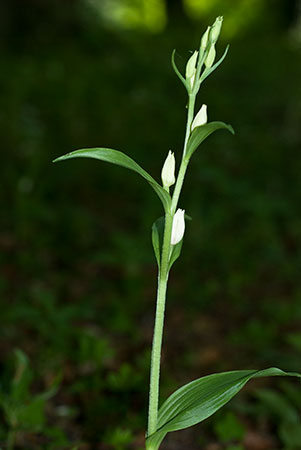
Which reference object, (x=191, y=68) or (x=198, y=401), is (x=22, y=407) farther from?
(x=191, y=68)

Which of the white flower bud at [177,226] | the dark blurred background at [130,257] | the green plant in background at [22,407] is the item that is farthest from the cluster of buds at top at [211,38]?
the green plant in background at [22,407]

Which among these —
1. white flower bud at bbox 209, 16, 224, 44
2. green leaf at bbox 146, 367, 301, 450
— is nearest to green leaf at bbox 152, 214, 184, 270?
green leaf at bbox 146, 367, 301, 450

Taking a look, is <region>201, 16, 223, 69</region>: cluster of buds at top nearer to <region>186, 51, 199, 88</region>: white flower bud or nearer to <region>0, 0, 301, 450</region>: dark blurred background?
<region>186, 51, 199, 88</region>: white flower bud

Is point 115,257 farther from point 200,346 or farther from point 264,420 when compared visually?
point 264,420

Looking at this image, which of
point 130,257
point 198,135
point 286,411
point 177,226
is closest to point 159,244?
point 177,226

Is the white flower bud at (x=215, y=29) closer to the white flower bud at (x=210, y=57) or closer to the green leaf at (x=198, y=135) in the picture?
the white flower bud at (x=210, y=57)

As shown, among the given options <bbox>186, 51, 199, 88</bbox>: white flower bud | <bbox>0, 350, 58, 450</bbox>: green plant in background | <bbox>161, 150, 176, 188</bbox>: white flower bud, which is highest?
<bbox>186, 51, 199, 88</bbox>: white flower bud

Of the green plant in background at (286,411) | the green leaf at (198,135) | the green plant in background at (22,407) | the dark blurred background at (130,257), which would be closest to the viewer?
the green leaf at (198,135)
